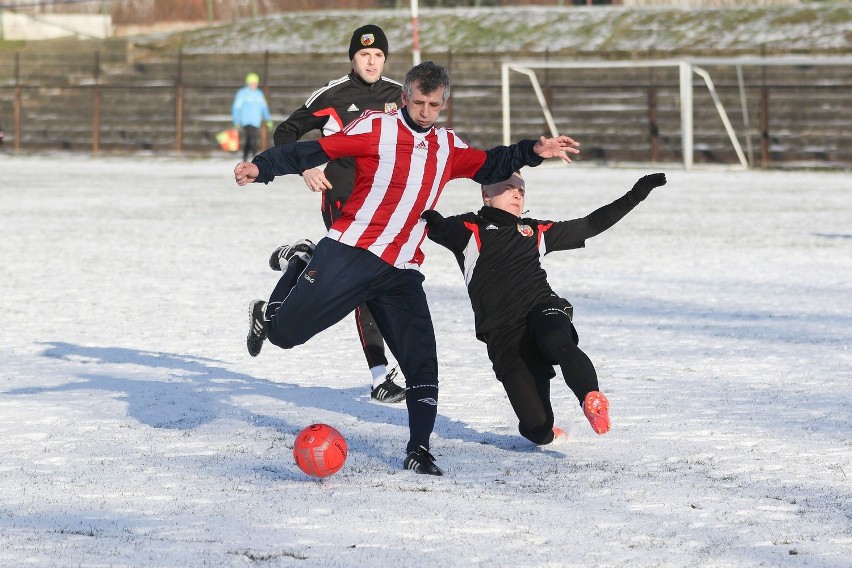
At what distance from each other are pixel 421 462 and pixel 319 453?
404 mm

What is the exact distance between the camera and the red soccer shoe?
5.06 metres

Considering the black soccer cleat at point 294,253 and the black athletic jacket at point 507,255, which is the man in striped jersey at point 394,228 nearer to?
the black athletic jacket at point 507,255

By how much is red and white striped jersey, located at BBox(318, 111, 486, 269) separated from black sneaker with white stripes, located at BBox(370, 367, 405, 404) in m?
1.29

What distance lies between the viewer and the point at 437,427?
6.01 metres

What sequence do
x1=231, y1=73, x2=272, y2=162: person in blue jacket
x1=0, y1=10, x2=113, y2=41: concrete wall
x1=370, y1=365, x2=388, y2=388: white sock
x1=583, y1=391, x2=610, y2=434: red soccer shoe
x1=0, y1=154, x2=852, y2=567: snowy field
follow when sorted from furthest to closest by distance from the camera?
1. x1=0, y1=10, x2=113, y2=41: concrete wall
2. x1=231, y1=73, x2=272, y2=162: person in blue jacket
3. x1=370, y1=365, x2=388, y2=388: white sock
4. x1=583, y1=391, x2=610, y2=434: red soccer shoe
5. x1=0, y1=154, x2=852, y2=567: snowy field

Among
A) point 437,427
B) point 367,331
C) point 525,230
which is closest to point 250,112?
point 367,331

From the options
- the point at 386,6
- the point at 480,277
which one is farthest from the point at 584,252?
the point at 386,6

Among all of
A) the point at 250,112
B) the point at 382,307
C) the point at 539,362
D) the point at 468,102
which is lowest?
the point at 539,362

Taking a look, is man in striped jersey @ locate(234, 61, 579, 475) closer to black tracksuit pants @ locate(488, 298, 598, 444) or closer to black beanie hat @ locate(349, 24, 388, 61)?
black tracksuit pants @ locate(488, 298, 598, 444)

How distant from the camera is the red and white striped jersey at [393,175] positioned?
5.33 metres

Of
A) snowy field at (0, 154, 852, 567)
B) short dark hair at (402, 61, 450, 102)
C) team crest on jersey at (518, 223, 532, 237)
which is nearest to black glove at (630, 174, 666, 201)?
team crest on jersey at (518, 223, 532, 237)

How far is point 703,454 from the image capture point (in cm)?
543

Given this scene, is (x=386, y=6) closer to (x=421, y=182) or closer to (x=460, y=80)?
(x=460, y=80)

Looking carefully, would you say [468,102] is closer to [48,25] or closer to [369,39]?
[48,25]
